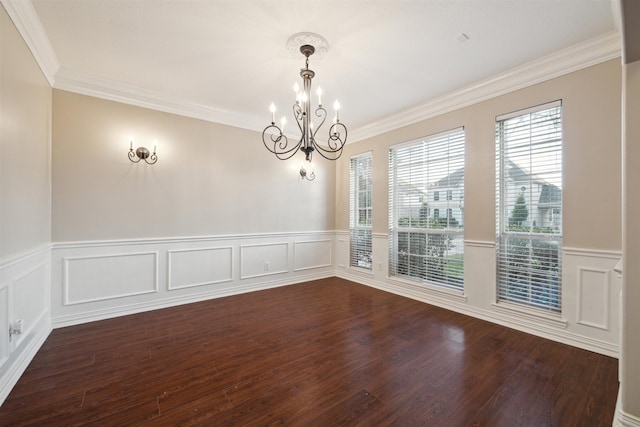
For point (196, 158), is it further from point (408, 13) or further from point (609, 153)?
point (609, 153)

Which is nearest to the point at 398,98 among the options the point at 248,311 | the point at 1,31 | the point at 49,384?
the point at 248,311

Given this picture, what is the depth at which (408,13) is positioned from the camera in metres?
2.17

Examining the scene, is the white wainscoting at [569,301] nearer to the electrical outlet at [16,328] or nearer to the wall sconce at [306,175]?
the wall sconce at [306,175]

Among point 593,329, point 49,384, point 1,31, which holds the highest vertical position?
point 1,31

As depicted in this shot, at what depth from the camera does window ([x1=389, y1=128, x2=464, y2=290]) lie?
147 inches

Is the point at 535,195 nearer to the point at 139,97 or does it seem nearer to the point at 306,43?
the point at 306,43

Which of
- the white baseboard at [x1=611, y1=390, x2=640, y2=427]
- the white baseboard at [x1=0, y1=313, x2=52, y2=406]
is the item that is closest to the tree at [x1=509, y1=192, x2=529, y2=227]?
the white baseboard at [x1=611, y1=390, x2=640, y2=427]

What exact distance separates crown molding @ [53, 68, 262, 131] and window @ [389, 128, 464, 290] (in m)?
2.62

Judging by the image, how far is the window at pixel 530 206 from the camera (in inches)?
112

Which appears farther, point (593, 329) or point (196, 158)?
point (196, 158)

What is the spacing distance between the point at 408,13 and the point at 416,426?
2.93 meters

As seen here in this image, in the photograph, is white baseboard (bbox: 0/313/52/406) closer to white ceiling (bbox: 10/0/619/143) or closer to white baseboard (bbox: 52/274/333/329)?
white baseboard (bbox: 52/274/333/329)

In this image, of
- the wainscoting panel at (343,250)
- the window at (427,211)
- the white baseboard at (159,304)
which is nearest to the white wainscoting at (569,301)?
the window at (427,211)

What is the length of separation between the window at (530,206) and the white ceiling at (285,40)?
592 mm
